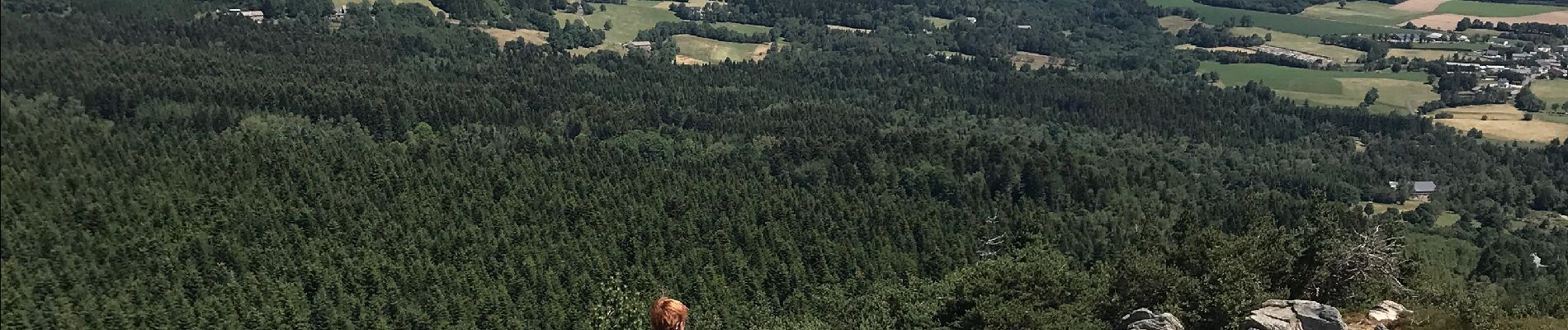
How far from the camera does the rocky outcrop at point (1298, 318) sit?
51719 millimetres

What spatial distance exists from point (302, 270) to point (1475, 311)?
9493cm

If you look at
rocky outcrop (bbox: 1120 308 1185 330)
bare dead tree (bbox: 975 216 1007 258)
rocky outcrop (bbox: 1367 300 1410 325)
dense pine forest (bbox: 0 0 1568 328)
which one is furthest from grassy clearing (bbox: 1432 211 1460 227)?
rocky outcrop (bbox: 1120 308 1185 330)

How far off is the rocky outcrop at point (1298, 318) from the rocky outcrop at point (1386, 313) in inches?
176

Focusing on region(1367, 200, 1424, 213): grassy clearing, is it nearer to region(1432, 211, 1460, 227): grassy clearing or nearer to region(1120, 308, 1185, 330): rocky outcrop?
region(1432, 211, 1460, 227): grassy clearing

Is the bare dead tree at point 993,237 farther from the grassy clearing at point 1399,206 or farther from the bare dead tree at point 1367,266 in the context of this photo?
the grassy clearing at point 1399,206

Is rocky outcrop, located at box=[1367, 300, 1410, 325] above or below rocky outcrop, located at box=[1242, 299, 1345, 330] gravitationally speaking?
below

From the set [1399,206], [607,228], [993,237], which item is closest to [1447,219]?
[1399,206]

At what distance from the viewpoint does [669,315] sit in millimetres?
17766

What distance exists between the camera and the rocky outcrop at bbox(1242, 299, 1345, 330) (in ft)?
170

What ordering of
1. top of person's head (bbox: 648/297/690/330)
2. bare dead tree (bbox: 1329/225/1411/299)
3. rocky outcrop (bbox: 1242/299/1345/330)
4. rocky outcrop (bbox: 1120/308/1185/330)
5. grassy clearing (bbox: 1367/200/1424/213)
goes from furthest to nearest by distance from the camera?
grassy clearing (bbox: 1367/200/1424/213), bare dead tree (bbox: 1329/225/1411/299), rocky outcrop (bbox: 1120/308/1185/330), rocky outcrop (bbox: 1242/299/1345/330), top of person's head (bbox: 648/297/690/330)

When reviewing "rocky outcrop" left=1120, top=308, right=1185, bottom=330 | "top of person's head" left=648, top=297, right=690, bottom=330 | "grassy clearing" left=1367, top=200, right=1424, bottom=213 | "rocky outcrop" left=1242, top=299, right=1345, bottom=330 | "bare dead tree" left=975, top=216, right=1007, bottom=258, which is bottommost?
"grassy clearing" left=1367, top=200, right=1424, bottom=213

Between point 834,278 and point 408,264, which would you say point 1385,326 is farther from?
point 408,264

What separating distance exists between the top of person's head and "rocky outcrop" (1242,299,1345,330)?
4046 centimetres

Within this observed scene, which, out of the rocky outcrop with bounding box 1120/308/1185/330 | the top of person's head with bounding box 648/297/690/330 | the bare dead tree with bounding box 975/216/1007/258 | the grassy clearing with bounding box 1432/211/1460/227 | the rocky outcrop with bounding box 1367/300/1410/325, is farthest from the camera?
the grassy clearing with bounding box 1432/211/1460/227
